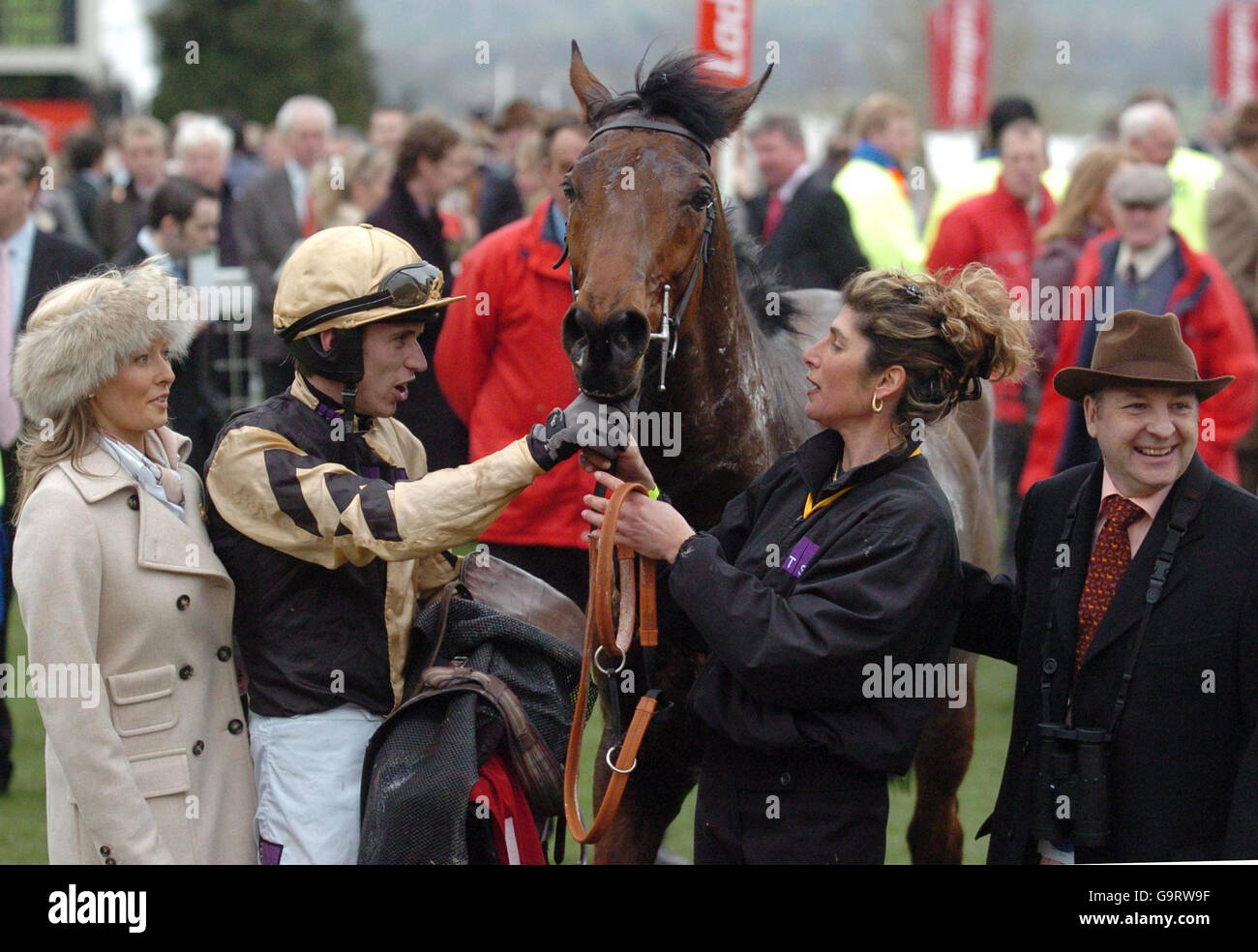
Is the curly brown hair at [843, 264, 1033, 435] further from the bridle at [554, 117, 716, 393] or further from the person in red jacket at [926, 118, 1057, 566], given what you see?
the person in red jacket at [926, 118, 1057, 566]

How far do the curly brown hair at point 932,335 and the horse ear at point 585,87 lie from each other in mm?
860

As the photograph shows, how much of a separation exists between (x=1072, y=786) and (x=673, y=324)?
1290mm

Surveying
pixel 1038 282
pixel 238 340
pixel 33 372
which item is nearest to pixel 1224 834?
pixel 33 372

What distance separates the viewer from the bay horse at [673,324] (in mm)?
3256

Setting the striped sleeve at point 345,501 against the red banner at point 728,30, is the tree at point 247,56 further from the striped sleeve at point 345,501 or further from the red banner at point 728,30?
the striped sleeve at point 345,501

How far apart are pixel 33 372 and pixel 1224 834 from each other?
2.56m

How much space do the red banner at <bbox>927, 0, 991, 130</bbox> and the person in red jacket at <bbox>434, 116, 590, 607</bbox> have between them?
77.0ft

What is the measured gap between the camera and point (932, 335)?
10.7ft

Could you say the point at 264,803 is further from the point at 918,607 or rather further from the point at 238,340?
the point at 238,340

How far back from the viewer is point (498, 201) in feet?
35.0

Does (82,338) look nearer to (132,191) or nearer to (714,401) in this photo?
(714,401)

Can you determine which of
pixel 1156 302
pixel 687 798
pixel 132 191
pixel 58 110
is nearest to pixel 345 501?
pixel 687 798
